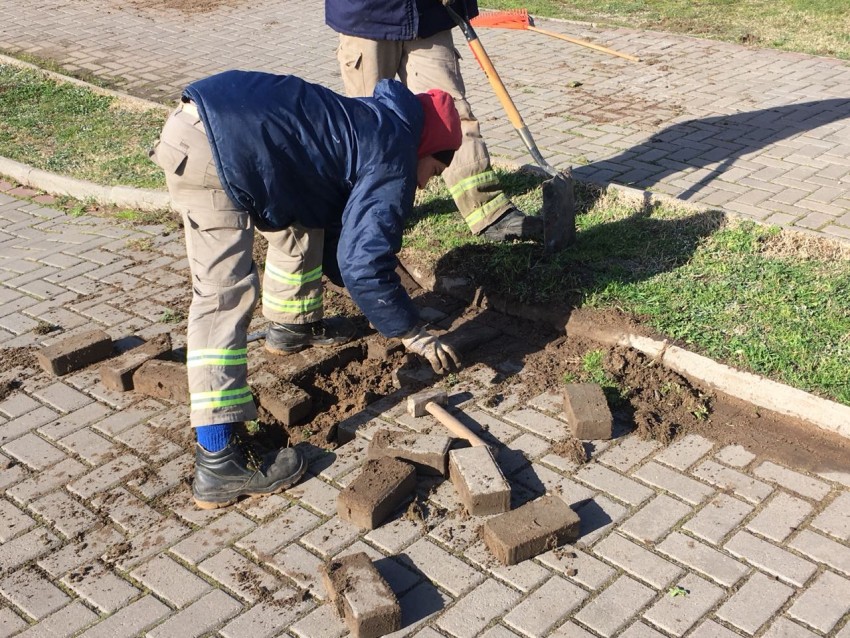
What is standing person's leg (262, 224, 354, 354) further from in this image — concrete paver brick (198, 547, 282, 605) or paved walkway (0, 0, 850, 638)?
concrete paver brick (198, 547, 282, 605)

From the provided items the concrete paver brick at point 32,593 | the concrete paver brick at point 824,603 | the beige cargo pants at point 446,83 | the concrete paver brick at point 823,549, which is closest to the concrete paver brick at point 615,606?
the concrete paver brick at point 824,603

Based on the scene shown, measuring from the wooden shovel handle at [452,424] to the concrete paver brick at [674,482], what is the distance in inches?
27.0

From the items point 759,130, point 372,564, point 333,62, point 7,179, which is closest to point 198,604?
point 372,564

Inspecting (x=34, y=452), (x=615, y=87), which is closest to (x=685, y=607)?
(x=34, y=452)

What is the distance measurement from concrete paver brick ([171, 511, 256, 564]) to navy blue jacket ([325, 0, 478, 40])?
3.12m

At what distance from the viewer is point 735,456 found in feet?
13.8

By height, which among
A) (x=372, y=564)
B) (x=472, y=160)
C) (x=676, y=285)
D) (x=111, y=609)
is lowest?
(x=111, y=609)

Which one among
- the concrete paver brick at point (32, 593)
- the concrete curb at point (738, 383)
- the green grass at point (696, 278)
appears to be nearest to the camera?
the concrete paver brick at point (32, 593)

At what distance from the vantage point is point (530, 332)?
17.2 ft

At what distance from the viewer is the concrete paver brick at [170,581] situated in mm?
3553

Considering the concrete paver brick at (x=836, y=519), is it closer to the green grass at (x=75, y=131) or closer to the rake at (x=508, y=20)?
the green grass at (x=75, y=131)

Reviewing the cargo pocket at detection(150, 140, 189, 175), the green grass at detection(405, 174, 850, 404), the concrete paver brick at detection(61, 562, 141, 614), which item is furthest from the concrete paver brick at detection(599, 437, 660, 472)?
the cargo pocket at detection(150, 140, 189, 175)

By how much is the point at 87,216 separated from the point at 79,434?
9.70 ft

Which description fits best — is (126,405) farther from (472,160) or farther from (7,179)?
(7,179)
